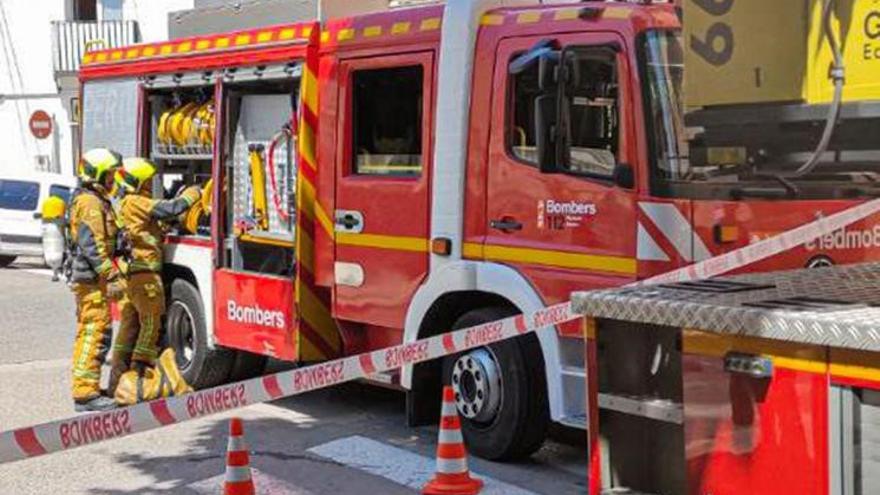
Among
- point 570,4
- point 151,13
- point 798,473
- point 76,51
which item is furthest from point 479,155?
point 76,51

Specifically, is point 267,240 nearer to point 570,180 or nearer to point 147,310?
point 147,310

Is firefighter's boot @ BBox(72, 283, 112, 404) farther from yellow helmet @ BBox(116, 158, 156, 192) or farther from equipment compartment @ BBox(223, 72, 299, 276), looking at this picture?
equipment compartment @ BBox(223, 72, 299, 276)

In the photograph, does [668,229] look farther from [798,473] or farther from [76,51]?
[76,51]

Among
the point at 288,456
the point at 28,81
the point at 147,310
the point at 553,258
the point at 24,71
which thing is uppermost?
the point at 24,71

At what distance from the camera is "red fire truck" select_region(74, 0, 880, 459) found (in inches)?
206

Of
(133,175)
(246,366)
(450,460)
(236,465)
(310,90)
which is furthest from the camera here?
(246,366)

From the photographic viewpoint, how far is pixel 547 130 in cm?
547

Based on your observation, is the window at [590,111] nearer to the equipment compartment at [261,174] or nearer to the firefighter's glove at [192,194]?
the equipment compartment at [261,174]

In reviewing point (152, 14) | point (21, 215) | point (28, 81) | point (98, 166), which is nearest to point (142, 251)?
point (98, 166)

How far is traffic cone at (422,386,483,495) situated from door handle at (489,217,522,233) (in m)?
1.08

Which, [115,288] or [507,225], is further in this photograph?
[115,288]

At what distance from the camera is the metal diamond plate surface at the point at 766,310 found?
2559mm

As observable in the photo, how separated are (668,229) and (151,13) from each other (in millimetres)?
21424

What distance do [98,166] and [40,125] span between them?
15487 mm
